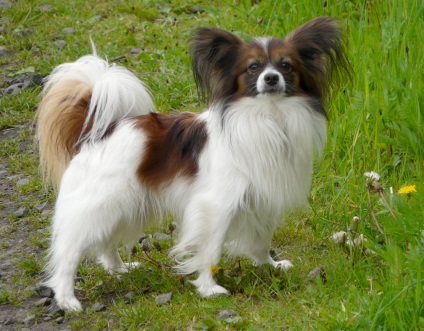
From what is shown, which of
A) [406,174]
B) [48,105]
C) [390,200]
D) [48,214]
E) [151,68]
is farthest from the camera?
[151,68]

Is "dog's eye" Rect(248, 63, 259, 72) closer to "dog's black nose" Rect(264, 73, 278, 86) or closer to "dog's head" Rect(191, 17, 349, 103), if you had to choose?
"dog's head" Rect(191, 17, 349, 103)

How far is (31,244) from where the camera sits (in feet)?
17.4

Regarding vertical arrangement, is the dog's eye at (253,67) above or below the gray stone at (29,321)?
above

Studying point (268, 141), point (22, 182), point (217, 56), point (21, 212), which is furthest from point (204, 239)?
point (22, 182)

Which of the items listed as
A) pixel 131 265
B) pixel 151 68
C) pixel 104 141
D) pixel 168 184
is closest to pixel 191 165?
pixel 168 184

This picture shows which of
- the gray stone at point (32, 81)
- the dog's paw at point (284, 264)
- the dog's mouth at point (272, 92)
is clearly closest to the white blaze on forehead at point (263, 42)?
the dog's mouth at point (272, 92)

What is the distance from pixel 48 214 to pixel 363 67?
2.31 metres

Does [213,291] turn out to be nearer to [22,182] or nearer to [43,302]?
[43,302]

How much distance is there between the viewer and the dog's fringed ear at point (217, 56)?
14.4 feet

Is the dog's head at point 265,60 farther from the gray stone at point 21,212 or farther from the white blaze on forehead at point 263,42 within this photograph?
the gray stone at point 21,212

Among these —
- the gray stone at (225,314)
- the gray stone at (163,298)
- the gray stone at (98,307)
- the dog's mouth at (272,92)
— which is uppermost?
the dog's mouth at (272,92)

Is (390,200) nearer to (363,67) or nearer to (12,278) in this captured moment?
(363,67)

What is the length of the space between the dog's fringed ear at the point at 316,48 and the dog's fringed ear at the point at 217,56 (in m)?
0.30

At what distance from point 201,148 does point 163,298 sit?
82 centimetres
